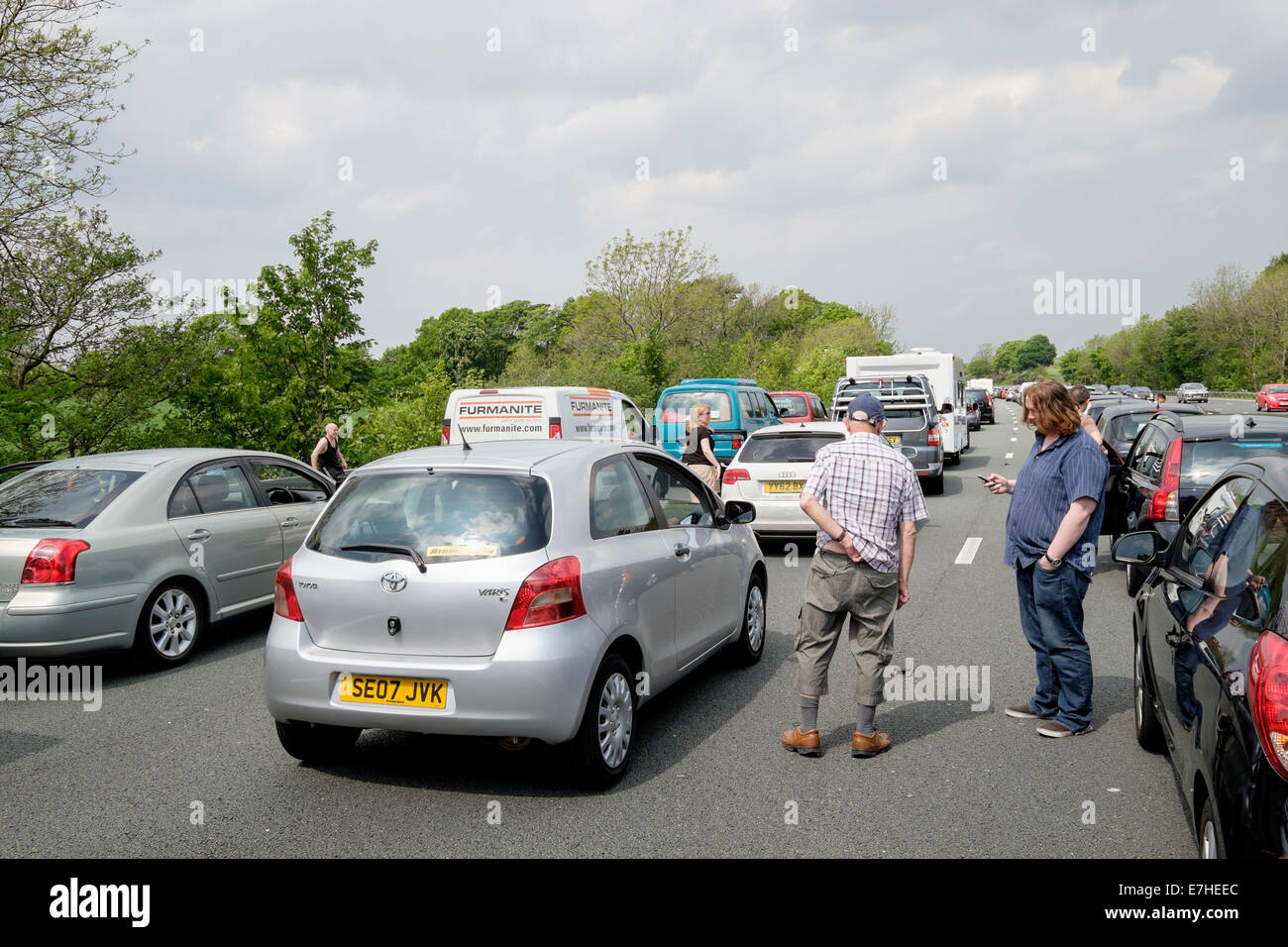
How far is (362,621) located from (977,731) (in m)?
3.33

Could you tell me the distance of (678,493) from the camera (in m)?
6.49

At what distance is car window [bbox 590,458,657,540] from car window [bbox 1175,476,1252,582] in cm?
261

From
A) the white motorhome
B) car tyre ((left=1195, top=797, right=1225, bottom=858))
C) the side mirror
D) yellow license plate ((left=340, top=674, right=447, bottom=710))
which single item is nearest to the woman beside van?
the side mirror

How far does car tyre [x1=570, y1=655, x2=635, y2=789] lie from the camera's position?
185 inches

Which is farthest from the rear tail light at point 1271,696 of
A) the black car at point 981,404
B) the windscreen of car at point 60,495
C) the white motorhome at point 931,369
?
the black car at point 981,404

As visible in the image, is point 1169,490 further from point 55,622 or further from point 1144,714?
point 55,622

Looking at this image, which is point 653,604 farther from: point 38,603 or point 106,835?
point 38,603

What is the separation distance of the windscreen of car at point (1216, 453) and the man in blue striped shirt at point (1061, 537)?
144 inches

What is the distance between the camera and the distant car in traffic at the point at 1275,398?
55.1m

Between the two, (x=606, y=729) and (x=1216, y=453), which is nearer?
(x=606, y=729)

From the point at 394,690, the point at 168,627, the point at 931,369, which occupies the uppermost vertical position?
the point at 931,369

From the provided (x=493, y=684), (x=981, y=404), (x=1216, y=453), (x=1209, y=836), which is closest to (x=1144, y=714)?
(x=1209, y=836)

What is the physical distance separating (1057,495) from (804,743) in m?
1.87

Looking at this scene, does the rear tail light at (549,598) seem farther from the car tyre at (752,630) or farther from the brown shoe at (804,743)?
the car tyre at (752,630)
